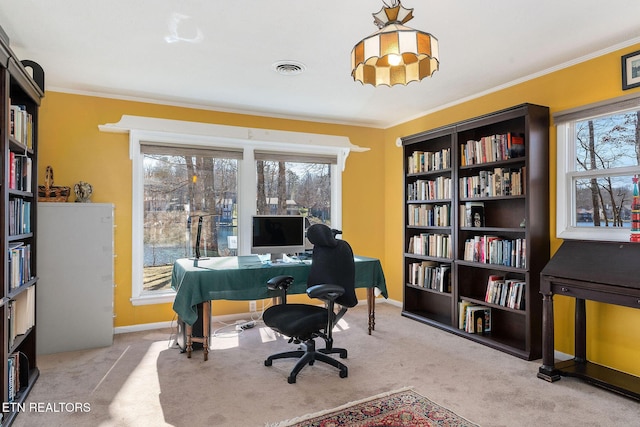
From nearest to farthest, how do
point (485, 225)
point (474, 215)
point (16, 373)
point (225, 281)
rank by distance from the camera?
point (16, 373)
point (225, 281)
point (474, 215)
point (485, 225)

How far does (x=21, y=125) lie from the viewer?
2.67m

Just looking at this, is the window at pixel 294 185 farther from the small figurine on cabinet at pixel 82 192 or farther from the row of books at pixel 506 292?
the row of books at pixel 506 292

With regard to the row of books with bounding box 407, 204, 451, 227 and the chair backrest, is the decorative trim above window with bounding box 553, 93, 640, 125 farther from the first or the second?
the chair backrest

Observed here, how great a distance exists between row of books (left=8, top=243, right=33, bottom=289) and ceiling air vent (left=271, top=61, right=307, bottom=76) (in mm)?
2321

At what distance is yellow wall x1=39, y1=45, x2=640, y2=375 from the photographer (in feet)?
10.2

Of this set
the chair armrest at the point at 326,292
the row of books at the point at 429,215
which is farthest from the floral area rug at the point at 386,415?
the row of books at the point at 429,215

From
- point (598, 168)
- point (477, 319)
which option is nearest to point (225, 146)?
point (477, 319)

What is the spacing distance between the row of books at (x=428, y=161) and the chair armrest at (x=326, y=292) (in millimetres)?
2101

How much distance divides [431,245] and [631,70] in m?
2.36

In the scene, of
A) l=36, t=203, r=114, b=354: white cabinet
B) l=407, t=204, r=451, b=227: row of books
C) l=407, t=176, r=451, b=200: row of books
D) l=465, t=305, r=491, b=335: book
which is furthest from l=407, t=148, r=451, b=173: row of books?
l=36, t=203, r=114, b=354: white cabinet

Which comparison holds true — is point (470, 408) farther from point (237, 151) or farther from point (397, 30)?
point (237, 151)

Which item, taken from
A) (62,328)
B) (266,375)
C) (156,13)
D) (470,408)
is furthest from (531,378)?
(62,328)

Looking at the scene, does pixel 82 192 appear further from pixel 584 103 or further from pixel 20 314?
pixel 584 103

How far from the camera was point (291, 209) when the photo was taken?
16.7 ft
